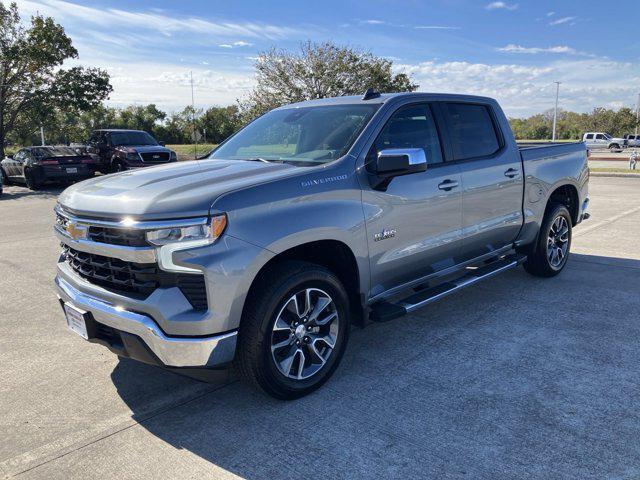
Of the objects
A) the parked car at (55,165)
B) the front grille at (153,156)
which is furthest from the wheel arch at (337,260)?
the parked car at (55,165)

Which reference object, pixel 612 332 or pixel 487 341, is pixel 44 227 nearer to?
pixel 487 341

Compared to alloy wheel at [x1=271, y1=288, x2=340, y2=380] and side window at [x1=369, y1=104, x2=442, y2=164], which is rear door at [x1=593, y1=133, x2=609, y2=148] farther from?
alloy wheel at [x1=271, y1=288, x2=340, y2=380]

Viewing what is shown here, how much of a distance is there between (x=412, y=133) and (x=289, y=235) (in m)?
1.67

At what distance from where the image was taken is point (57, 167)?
55.5 feet

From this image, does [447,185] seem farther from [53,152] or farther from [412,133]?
[53,152]

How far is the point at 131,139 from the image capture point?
1892 cm

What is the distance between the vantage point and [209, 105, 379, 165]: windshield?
12.5 feet

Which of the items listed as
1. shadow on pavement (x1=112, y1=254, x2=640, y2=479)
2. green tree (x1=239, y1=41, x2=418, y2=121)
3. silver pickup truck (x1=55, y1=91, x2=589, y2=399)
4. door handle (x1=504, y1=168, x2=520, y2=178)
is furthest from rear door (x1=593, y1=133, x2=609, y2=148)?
shadow on pavement (x1=112, y1=254, x2=640, y2=479)

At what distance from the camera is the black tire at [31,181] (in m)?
17.3

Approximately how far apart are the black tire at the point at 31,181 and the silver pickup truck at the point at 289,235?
1518cm

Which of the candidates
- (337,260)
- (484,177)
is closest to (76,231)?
(337,260)

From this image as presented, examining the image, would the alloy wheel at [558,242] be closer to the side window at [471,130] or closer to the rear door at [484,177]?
the rear door at [484,177]

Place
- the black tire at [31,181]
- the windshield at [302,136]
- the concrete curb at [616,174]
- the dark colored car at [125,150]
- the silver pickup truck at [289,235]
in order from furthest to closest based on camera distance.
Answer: the concrete curb at [616,174] → the dark colored car at [125,150] → the black tire at [31,181] → the windshield at [302,136] → the silver pickup truck at [289,235]

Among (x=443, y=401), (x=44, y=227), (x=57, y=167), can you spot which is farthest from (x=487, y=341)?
(x=57, y=167)
